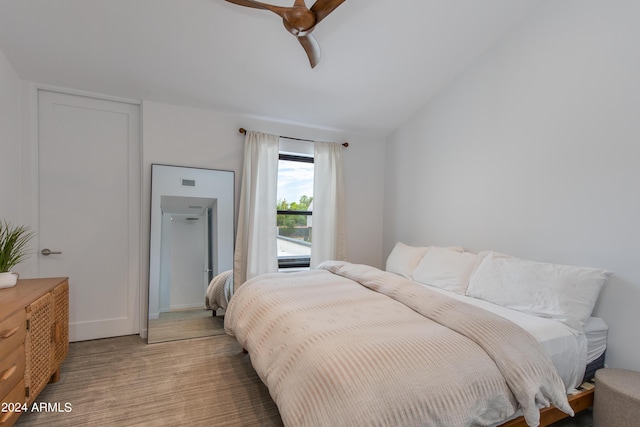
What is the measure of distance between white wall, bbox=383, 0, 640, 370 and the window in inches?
61.9

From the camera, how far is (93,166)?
2.88 meters

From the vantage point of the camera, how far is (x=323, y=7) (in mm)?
1695

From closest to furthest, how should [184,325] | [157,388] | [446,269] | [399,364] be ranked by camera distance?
[399,364]
[157,388]
[446,269]
[184,325]

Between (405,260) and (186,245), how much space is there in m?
2.37

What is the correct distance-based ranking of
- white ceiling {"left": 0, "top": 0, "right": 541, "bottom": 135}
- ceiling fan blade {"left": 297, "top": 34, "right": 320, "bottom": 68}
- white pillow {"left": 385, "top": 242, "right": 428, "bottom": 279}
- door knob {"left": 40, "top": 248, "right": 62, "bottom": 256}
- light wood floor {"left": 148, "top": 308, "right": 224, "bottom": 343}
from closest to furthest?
1. ceiling fan blade {"left": 297, "top": 34, "right": 320, "bottom": 68}
2. white ceiling {"left": 0, "top": 0, "right": 541, "bottom": 135}
3. door knob {"left": 40, "top": 248, "right": 62, "bottom": 256}
4. light wood floor {"left": 148, "top": 308, "right": 224, "bottom": 343}
5. white pillow {"left": 385, "top": 242, "right": 428, "bottom": 279}

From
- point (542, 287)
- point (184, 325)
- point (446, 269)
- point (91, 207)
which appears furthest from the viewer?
point (184, 325)

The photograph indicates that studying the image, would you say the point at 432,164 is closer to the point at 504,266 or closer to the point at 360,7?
the point at 504,266

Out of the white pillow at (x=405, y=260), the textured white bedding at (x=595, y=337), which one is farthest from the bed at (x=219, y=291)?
the textured white bedding at (x=595, y=337)

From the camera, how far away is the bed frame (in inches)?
60.3

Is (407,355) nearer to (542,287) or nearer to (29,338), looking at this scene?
(542,287)

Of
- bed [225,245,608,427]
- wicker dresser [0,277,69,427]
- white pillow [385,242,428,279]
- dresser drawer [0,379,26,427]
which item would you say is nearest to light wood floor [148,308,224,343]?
wicker dresser [0,277,69,427]

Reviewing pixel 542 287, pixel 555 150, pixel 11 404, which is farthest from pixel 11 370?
pixel 555 150

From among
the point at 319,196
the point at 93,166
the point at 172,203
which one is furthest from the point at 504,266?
the point at 93,166

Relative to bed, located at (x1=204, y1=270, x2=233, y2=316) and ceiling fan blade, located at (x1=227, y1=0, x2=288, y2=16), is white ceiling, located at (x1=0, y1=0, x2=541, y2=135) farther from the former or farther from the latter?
bed, located at (x1=204, y1=270, x2=233, y2=316)
